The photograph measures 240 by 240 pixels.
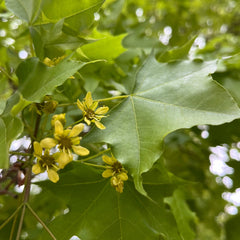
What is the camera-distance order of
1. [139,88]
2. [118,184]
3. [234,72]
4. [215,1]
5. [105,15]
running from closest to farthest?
[118,184]
[139,88]
[234,72]
[105,15]
[215,1]

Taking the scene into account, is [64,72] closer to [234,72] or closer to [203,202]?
[234,72]

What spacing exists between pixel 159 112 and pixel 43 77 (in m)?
0.29

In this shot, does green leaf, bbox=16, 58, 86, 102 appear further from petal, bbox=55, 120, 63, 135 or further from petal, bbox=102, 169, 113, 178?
petal, bbox=102, 169, 113, 178

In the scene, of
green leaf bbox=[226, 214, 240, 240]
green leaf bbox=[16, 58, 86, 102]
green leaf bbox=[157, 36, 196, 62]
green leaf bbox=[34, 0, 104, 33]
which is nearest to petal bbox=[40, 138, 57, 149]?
green leaf bbox=[16, 58, 86, 102]

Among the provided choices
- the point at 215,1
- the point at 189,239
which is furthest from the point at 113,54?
the point at 215,1

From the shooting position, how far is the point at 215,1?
2.45m

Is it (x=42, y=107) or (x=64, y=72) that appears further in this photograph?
(x=42, y=107)

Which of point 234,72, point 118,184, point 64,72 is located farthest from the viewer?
point 234,72

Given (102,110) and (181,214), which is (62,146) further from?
(181,214)

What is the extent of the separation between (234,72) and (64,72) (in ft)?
2.48

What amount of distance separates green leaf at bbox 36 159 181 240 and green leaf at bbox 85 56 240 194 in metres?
0.18

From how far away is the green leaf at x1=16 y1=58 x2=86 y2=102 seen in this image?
0.67m

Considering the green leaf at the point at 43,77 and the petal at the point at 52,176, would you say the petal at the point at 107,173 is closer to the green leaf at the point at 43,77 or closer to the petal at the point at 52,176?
the petal at the point at 52,176

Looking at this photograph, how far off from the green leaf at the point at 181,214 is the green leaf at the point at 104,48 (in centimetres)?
51
